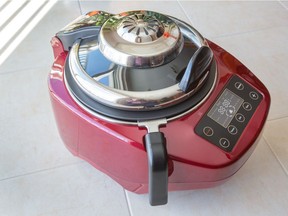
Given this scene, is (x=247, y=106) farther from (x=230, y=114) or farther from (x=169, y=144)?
(x=169, y=144)

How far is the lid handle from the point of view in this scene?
1.57ft

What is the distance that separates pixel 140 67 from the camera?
50 centimetres

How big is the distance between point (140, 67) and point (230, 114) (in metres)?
0.15

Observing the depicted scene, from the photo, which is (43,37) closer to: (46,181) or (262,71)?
(46,181)

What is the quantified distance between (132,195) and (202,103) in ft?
0.67

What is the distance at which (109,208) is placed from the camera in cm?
58

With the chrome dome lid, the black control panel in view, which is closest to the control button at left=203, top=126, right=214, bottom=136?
the black control panel

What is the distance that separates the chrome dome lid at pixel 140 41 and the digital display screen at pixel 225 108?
0.31 ft

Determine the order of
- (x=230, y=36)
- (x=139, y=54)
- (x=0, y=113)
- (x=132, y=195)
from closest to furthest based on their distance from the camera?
(x=139, y=54)
(x=132, y=195)
(x=0, y=113)
(x=230, y=36)

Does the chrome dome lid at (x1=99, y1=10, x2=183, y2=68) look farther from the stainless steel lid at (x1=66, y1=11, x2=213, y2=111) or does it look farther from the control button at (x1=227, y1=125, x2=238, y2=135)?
the control button at (x1=227, y1=125, x2=238, y2=135)

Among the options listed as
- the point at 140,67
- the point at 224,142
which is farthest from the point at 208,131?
the point at 140,67

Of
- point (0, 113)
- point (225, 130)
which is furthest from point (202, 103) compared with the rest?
point (0, 113)

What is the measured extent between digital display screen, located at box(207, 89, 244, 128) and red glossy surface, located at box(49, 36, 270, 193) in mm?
10

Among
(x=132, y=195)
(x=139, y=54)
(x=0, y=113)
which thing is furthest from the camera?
(x=0, y=113)
